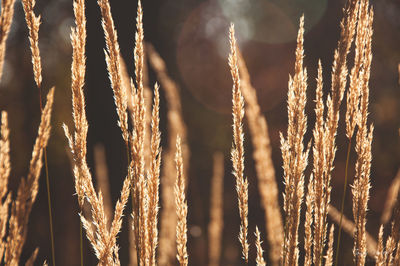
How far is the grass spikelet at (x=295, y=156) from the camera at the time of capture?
4.02ft

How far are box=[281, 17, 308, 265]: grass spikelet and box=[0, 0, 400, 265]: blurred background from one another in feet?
4.66

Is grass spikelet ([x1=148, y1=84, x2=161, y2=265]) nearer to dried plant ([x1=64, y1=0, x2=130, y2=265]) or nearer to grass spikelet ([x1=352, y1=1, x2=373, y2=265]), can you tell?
dried plant ([x1=64, y1=0, x2=130, y2=265])

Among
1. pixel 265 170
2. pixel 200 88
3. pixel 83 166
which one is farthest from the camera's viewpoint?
pixel 200 88

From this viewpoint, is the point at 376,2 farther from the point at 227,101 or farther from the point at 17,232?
the point at 17,232

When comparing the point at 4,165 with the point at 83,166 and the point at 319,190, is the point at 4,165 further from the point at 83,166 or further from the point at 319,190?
the point at 319,190

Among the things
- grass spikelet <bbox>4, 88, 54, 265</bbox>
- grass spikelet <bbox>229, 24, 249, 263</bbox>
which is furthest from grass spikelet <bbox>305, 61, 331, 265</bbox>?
grass spikelet <bbox>4, 88, 54, 265</bbox>

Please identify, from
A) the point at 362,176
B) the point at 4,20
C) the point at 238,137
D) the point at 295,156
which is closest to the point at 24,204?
the point at 4,20

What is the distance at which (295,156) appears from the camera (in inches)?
49.7

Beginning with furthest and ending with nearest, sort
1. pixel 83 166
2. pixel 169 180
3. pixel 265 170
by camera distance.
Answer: pixel 169 180
pixel 265 170
pixel 83 166

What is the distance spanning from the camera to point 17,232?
980 mm

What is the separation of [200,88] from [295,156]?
784cm

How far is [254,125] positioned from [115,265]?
0.77 meters

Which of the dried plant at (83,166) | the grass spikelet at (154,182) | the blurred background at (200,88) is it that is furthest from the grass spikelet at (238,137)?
the blurred background at (200,88)

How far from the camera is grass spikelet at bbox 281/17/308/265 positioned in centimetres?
122
